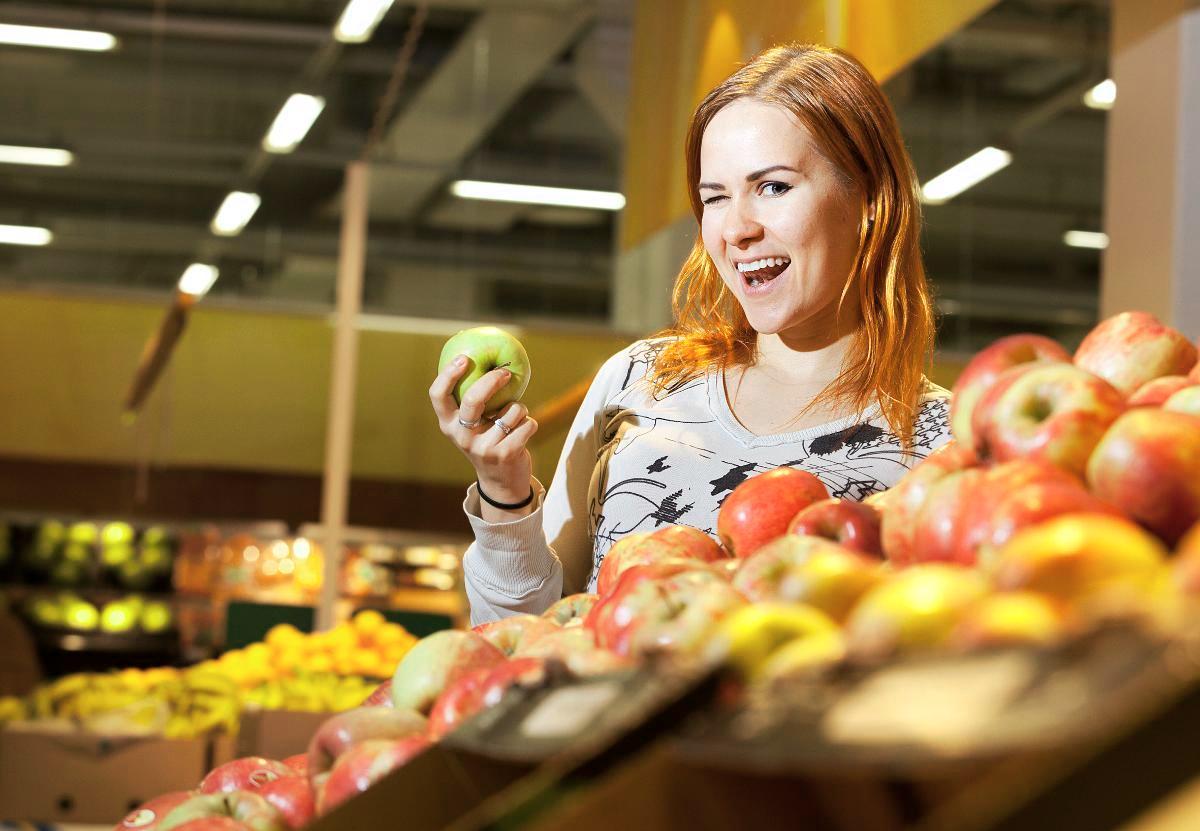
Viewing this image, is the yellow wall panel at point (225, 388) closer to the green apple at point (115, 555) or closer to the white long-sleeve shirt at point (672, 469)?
the green apple at point (115, 555)

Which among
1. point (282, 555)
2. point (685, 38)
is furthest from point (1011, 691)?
point (282, 555)

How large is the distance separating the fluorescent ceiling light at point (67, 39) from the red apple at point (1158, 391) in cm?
958

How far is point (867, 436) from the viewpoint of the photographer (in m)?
1.73

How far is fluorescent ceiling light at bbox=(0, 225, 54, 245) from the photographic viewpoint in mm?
9297

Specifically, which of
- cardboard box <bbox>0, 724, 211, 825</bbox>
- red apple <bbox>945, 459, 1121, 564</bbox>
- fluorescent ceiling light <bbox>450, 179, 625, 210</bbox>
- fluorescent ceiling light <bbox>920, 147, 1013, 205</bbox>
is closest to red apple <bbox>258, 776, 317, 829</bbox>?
red apple <bbox>945, 459, 1121, 564</bbox>

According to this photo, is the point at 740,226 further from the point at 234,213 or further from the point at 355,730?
the point at 234,213

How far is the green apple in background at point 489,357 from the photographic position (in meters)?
1.76

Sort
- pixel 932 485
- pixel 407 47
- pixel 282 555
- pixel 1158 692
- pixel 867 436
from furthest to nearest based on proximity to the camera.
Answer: pixel 282 555, pixel 407 47, pixel 867 436, pixel 932 485, pixel 1158 692

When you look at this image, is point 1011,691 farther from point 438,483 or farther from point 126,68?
point 126,68

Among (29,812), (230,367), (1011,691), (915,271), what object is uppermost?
(230,367)

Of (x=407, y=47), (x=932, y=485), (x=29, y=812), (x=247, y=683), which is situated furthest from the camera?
→ (x=407, y=47)

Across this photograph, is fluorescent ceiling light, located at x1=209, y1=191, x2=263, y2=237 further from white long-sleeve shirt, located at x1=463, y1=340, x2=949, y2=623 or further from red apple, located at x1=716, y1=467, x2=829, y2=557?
red apple, located at x1=716, y1=467, x2=829, y2=557

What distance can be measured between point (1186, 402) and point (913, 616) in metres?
0.43

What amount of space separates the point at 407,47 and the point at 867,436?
148 inches
